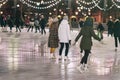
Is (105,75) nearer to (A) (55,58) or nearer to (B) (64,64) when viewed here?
(B) (64,64)

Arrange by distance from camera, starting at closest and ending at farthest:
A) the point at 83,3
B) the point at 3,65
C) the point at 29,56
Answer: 1. the point at 3,65
2. the point at 29,56
3. the point at 83,3

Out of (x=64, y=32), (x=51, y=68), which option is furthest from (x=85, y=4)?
(x=51, y=68)

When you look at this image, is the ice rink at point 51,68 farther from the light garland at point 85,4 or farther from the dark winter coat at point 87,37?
the light garland at point 85,4

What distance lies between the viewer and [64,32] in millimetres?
15469

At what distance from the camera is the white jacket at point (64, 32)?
15375 mm

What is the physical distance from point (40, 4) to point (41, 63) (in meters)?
46.3

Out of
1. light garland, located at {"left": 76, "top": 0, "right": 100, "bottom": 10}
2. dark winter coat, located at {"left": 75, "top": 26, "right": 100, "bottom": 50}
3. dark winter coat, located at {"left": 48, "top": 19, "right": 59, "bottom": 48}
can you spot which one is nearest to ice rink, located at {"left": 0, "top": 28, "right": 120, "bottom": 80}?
dark winter coat, located at {"left": 48, "top": 19, "right": 59, "bottom": 48}

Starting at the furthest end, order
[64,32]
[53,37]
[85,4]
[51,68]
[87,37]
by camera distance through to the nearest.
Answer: [85,4]
[53,37]
[64,32]
[51,68]
[87,37]

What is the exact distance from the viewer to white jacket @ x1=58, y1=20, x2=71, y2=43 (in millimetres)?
15375

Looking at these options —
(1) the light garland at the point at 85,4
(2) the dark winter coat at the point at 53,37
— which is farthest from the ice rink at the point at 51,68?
(1) the light garland at the point at 85,4

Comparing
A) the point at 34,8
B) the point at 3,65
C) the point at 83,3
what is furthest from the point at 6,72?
the point at 34,8

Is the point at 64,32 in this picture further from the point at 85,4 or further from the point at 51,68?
the point at 85,4

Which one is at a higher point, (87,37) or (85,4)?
(87,37)

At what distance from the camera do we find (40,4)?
200ft
